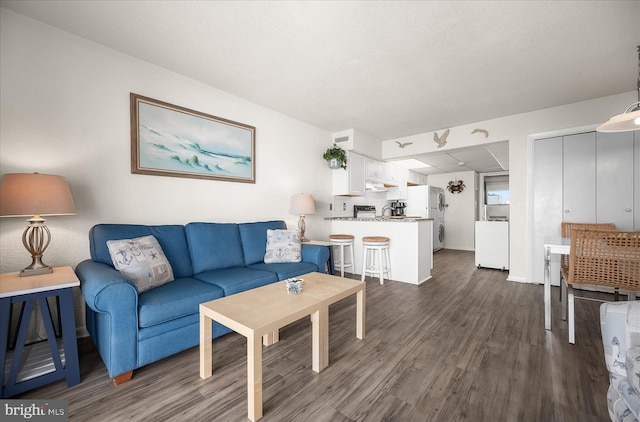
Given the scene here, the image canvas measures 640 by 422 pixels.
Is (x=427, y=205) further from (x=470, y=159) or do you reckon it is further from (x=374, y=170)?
(x=374, y=170)

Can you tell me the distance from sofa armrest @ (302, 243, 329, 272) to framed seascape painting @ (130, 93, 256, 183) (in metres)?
1.21

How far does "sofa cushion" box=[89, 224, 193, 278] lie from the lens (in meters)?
2.01

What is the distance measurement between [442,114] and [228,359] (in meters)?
4.00

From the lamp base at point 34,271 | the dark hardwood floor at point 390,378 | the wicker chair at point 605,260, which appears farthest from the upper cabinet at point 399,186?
the lamp base at point 34,271

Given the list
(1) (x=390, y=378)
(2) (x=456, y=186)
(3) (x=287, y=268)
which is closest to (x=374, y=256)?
(3) (x=287, y=268)

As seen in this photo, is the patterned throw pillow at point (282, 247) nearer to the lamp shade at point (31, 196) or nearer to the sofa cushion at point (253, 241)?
the sofa cushion at point (253, 241)

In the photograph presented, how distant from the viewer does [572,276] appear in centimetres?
201

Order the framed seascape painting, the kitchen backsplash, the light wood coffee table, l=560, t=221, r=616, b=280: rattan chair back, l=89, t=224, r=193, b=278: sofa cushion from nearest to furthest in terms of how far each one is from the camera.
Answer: the light wood coffee table
l=89, t=224, r=193, b=278: sofa cushion
l=560, t=221, r=616, b=280: rattan chair back
the framed seascape painting
the kitchen backsplash

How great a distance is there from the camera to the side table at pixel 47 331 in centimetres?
139

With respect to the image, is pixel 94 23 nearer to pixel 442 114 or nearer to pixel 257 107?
pixel 257 107

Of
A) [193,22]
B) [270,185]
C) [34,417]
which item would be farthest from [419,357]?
[193,22]

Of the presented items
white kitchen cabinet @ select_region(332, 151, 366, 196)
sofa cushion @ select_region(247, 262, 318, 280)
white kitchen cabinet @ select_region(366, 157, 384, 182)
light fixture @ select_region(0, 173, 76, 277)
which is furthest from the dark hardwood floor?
white kitchen cabinet @ select_region(366, 157, 384, 182)

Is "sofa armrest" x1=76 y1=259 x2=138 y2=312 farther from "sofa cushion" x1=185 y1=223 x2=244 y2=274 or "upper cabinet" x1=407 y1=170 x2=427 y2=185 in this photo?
"upper cabinet" x1=407 y1=170 x2=427 y2=185

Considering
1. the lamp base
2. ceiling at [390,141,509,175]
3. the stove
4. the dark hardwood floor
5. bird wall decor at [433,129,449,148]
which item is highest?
bird wall decor at [433,129,449,148]
